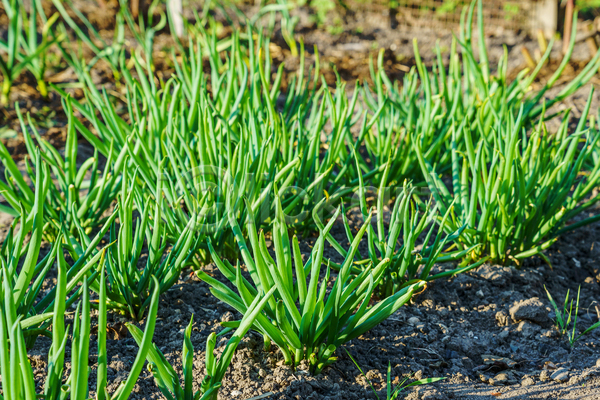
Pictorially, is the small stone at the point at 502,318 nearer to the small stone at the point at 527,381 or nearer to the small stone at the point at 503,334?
the small stone at the point at 503,334

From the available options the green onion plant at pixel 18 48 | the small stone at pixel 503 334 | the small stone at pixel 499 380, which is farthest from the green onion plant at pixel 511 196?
the green onion plant at pixel 18 48

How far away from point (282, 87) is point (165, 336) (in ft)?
6.79

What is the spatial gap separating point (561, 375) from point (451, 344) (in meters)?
Result: 0.26

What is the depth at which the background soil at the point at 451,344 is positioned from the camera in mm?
1194

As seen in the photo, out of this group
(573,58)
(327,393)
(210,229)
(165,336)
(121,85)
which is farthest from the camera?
(573,58)

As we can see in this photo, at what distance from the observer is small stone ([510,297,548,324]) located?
4.84 feet

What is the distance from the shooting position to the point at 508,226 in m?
1.55

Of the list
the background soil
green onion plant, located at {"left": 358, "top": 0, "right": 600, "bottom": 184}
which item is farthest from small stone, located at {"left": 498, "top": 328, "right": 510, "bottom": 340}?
green onion plant, located at {"left": 358, "top": 0, "right": 600, "bottom": 184}

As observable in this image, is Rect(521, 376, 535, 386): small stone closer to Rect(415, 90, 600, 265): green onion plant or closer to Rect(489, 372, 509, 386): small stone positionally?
Rect(489, 372, 509, 386): small stone

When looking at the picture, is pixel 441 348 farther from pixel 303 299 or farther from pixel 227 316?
pixel 227 316

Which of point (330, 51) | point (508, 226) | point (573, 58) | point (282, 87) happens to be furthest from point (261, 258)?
point (573, 58)

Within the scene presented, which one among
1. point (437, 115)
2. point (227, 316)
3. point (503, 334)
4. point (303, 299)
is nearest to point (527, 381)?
point (503, 334)

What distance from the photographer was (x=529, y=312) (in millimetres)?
1478

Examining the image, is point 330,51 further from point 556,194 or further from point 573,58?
point 556,194
